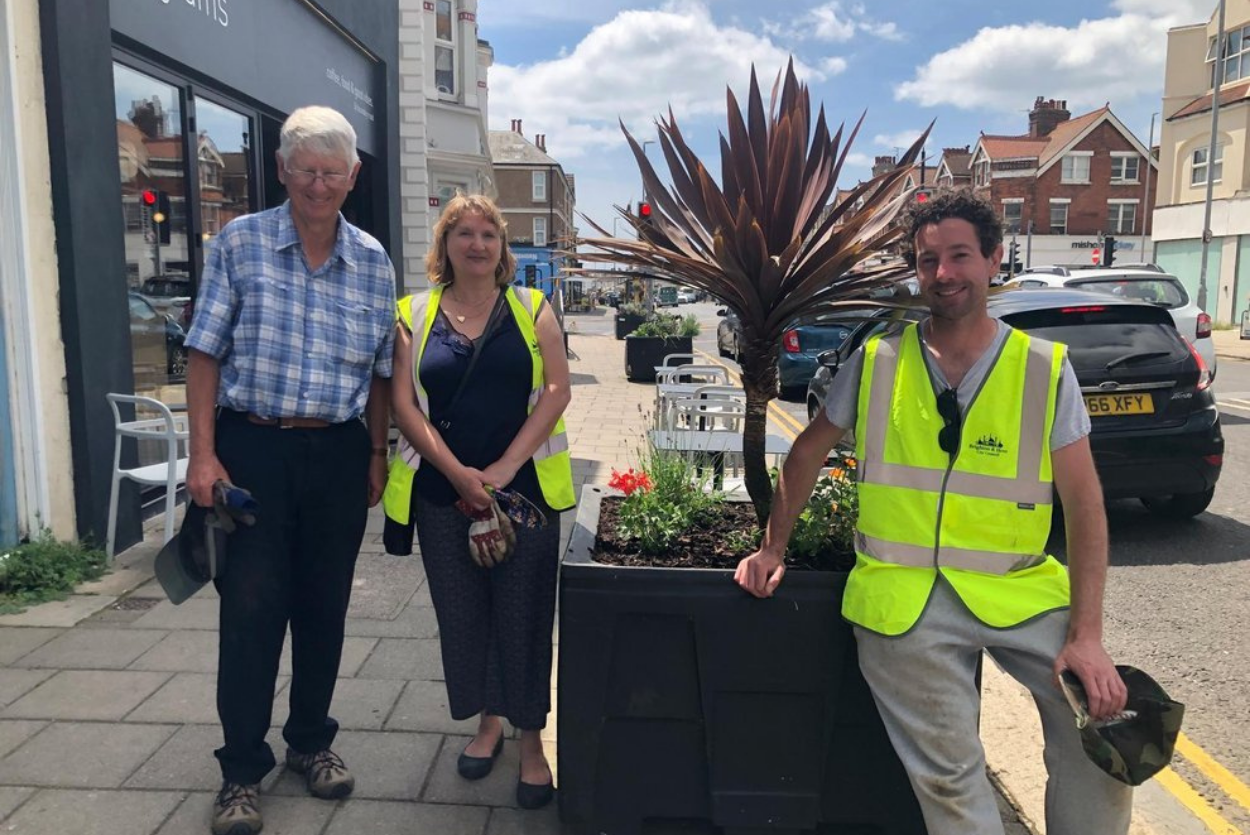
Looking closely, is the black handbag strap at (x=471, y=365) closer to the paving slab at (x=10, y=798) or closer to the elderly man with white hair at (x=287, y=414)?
the elderly man with white hair at (x=287, y=414)

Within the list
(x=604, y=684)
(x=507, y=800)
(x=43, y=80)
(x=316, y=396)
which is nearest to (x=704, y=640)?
(x=604, y=684)

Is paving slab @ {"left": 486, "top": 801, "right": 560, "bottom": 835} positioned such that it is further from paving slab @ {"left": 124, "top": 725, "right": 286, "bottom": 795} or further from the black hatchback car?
the black hatchback car

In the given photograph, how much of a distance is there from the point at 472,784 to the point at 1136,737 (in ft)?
6.22

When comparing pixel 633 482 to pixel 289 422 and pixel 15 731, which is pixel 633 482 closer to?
pixel 289 422

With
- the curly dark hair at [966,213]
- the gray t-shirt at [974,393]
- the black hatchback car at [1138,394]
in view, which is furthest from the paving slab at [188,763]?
the black hatchback car at [1138,394]

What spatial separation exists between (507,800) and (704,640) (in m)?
0.90

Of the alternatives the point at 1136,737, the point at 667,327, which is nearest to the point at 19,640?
the point at 1136,737

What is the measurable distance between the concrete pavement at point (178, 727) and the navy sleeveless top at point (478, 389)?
3.06 ft

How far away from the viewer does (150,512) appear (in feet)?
19.5

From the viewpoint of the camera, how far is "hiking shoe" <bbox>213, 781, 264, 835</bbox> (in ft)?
8.61

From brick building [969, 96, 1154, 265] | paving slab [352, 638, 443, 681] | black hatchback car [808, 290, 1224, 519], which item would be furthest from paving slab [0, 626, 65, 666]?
brick building [969, 96, 1154, 265]

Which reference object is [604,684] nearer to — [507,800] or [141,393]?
[507,800]

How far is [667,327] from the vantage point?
15.9 metres

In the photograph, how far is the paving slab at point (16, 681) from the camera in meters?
3.46
